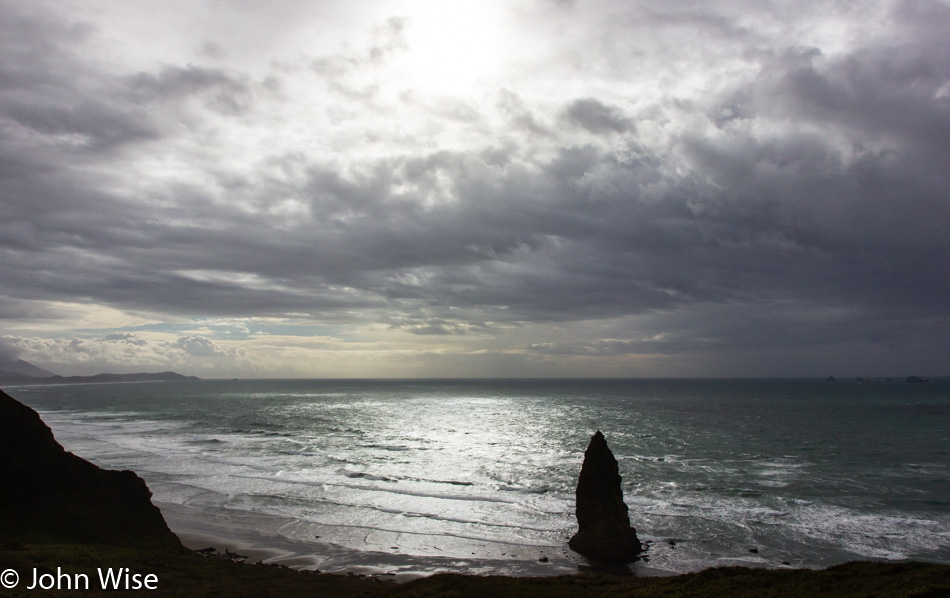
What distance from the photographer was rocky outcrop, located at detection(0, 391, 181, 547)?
21.0m

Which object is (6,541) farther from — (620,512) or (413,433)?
(413,433)

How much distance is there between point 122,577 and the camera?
1842 cm

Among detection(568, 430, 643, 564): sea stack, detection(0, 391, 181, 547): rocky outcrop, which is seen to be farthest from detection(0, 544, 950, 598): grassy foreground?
detection(568, 430, 643, 564): sea stack

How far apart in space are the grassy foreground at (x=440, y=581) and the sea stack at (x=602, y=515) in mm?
4191

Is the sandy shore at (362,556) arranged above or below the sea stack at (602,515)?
below

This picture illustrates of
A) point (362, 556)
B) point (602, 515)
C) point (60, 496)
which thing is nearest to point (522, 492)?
point (602, 515)

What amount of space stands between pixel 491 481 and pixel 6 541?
32.3 meters

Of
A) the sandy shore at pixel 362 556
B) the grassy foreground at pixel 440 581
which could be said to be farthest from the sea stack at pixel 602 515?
the grassy foreground at pixel 440 581

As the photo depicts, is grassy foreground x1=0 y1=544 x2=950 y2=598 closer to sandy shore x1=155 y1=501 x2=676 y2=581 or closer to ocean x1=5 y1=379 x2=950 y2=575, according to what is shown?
sandy shore x1=155 y1=501 x2=676 y2=581

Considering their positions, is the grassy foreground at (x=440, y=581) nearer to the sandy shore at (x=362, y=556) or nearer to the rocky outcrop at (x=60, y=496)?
the rocky outcrop at (x=60, y=496)

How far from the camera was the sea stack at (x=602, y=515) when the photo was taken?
2555cm

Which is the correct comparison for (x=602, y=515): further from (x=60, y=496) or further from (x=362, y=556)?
(x=60, y=496)

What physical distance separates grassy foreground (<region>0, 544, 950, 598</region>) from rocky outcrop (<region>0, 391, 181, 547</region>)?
1703mm

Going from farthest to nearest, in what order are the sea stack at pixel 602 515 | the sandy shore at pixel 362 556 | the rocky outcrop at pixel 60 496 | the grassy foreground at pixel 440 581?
the sea stack at pixel 602 515, the sandy shore at pixel 362 556, the rocky outcrop at pixel 60 496, the grassy foreground at pixel 440 581
